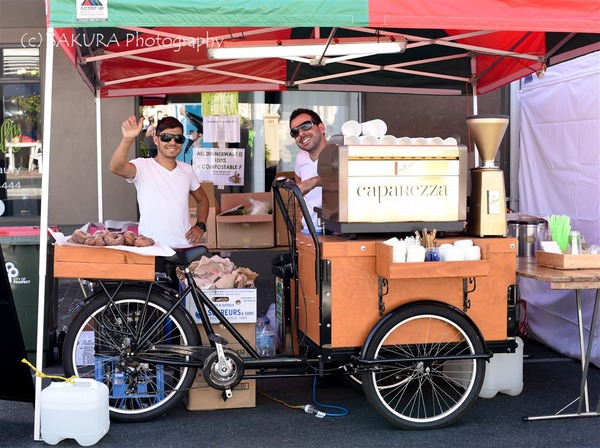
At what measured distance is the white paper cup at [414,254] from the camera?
15.2 feet

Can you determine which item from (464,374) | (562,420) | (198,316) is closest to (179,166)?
(198,316)

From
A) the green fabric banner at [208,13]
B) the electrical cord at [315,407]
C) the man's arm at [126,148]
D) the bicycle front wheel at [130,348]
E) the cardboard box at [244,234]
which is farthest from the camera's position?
the cardboard box at [244,234]

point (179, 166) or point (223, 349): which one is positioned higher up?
point (179, 166)

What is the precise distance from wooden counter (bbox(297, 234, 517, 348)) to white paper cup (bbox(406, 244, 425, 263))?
0.10 metres

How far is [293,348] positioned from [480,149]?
170 centimetres

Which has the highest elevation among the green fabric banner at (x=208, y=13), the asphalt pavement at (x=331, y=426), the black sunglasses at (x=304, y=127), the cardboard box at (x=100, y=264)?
the green fabric banner at (x=208, y=13)

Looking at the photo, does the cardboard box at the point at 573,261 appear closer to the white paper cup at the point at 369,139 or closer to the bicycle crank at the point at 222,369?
the white paper cup at the point at 369,139

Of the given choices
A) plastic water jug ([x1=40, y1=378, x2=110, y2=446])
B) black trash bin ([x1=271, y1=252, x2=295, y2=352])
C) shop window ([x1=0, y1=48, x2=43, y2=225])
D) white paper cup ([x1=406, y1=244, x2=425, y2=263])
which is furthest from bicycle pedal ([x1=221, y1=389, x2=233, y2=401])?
shop window ([x1=0, y1=48, x2=43, y2=225])

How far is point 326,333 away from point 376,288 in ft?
1.25

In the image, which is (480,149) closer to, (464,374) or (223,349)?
(464,374)

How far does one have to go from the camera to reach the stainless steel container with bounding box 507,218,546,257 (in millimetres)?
5672

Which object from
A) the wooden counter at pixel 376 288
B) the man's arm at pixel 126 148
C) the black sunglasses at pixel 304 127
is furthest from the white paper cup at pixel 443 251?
the man's arm at pixel 126 148

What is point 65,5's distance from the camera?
13.8 ft

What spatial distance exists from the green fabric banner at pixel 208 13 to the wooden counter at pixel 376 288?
124 centimetres
